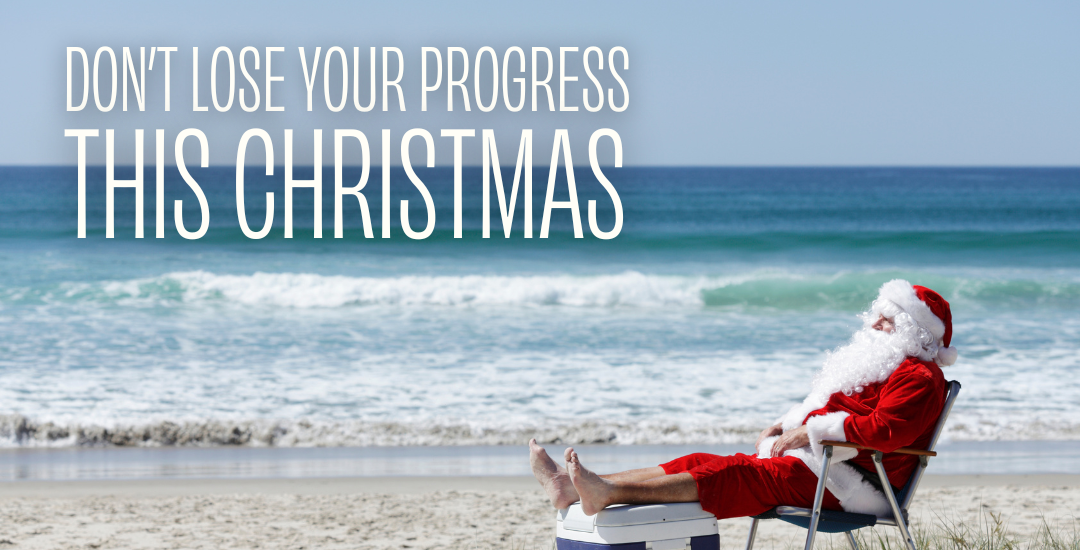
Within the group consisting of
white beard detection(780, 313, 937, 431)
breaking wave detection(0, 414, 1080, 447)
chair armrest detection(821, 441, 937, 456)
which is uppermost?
white beard detection(780, 313, 937, 431)

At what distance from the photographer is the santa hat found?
3162 mm

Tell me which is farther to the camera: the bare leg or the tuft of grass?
the tuft of grass

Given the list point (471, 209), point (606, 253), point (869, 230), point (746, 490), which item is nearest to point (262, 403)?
point (746, 490)

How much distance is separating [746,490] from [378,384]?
602 centimetres

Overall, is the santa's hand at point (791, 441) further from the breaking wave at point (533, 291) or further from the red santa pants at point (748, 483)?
the breaking wave at point (533, 291)

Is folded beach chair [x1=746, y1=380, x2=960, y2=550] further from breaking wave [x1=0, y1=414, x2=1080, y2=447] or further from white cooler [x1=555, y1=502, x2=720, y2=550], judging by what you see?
breaking wave [x1=0, y1=414, x2=1080, y2=447]

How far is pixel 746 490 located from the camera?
119 inches

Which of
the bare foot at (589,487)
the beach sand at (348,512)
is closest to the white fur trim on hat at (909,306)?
the bare foot at (589,487)

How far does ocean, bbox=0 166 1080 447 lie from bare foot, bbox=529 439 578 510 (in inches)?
159

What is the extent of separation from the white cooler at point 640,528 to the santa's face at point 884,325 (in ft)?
2.90

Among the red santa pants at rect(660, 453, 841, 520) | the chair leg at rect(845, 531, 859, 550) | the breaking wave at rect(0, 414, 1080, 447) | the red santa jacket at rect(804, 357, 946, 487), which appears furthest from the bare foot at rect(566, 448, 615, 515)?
the breaking wave at rect(0, 414, 1080, 447)

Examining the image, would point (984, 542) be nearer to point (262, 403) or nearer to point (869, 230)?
point (262, 403)

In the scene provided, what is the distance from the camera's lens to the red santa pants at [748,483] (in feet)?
9.73

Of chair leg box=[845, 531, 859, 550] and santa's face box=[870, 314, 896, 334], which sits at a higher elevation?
santa's face box=[870, 314, 896, 334]
